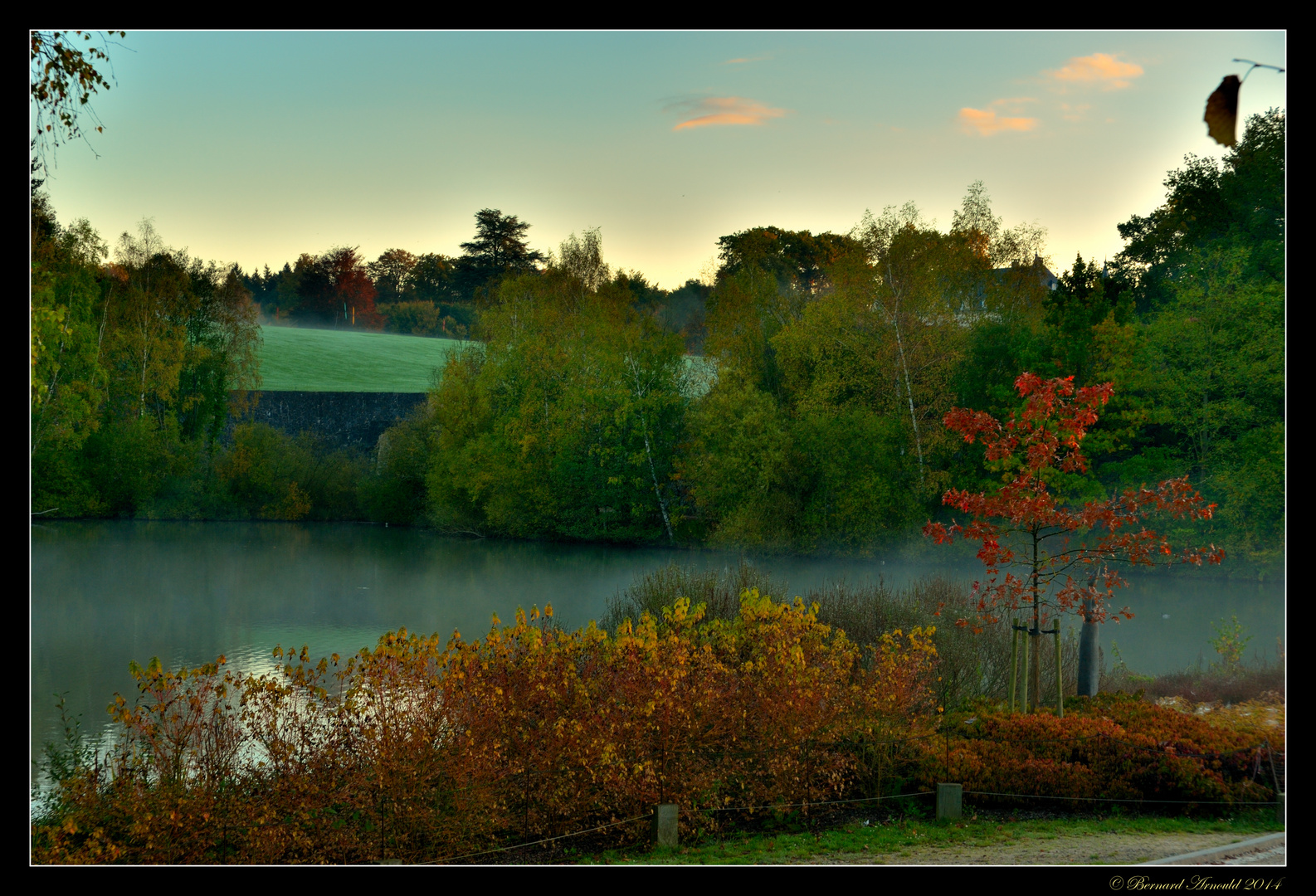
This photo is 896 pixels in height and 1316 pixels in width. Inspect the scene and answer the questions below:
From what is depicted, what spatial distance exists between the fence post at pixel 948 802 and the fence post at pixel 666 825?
1539mm

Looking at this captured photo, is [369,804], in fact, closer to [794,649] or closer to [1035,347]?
[794,649]

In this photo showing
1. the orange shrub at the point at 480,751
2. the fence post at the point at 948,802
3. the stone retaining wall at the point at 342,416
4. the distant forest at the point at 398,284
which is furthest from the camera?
the distant forest at the point at 398,284

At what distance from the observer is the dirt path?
4.92 meters

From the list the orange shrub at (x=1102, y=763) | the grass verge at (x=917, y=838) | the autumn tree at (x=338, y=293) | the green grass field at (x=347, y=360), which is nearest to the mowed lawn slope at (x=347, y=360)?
the green grass field at (x=347, y=360)

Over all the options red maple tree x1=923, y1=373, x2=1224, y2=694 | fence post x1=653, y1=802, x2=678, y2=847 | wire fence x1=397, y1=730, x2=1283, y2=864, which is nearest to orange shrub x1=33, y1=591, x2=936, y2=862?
wire fence x1=397, y1=730, x2=1283, y2=864

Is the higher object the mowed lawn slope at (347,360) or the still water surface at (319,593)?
the mowed lawn slope at (347,360)

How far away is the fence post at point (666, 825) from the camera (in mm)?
5242

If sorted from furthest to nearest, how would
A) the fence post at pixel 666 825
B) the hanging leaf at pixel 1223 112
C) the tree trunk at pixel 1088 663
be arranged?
the tree trunk at pixel 1088 663, the fence post at pixel 666 825, the hanging leaf at pixel 1223 112

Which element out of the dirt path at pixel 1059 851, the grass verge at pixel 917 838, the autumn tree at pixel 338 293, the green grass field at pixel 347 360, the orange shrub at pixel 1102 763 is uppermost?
the autumn tree at pixel 338 293

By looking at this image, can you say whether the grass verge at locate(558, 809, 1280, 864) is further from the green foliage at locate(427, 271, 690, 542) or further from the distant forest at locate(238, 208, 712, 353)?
the distant forest at locate(238, 208, 712, 353)

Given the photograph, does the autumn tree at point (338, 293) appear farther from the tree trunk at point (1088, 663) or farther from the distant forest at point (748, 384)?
the tree trunk at point (1088, 663)

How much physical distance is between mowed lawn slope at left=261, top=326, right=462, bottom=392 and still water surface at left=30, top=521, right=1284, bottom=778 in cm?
1587

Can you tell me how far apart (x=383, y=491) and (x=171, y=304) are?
25.7 ft
